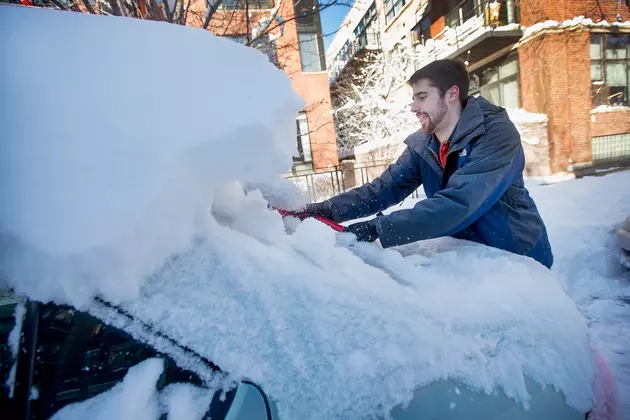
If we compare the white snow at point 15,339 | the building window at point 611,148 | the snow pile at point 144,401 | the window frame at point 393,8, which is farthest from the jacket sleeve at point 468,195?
the window frame at point 393,8

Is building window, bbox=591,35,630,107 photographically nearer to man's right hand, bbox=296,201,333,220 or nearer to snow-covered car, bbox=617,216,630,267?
snow-covered car, bbox=617,216,630,267

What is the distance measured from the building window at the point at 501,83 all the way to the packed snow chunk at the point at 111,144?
1428 cm

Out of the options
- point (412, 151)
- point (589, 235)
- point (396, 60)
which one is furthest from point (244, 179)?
point (396, 60)

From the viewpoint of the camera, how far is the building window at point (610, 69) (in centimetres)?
1143

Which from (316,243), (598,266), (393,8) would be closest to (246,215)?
(316,243)

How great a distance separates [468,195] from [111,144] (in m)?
1.51

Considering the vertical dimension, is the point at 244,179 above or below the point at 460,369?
above

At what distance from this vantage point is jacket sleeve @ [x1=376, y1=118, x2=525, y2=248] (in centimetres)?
158

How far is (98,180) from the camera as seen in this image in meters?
0.84

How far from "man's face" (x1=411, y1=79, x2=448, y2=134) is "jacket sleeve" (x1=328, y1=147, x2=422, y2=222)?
0.27 metres

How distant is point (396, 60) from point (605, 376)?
18.1m

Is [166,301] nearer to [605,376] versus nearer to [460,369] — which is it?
[460,369]

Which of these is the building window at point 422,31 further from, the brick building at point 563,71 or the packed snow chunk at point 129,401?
the packed snow chunk at point 129,401

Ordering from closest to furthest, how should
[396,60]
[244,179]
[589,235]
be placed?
1. [244,179]
2. [589,235]
3. [396,60]
